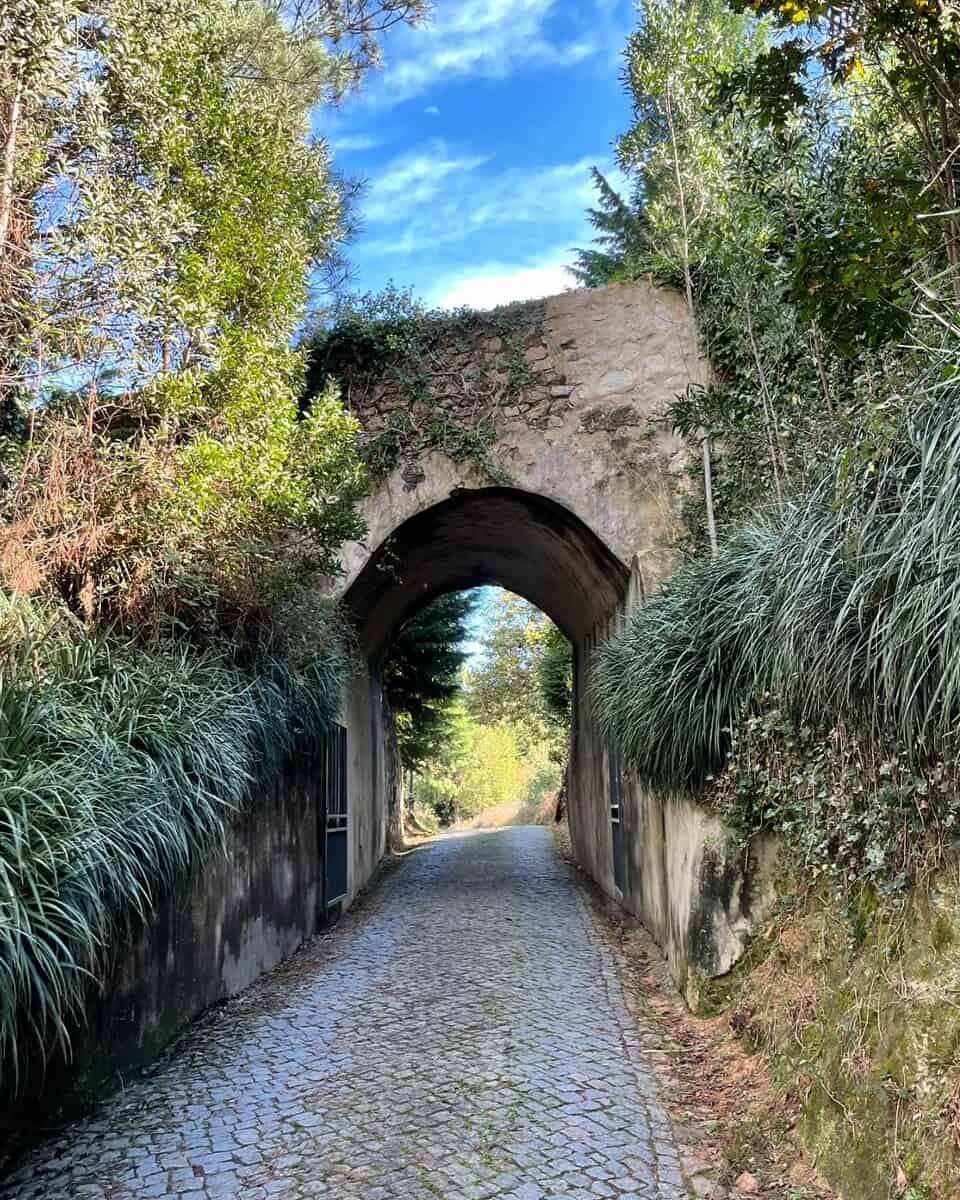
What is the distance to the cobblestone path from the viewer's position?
270 cm

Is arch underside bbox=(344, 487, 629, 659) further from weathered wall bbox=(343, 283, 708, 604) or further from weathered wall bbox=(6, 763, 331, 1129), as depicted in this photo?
weathered wall bbox=(6, 763, 331, 1129)

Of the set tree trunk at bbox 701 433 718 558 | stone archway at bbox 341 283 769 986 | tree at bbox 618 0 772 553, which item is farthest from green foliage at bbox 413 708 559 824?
tree at bbox 618 0 772 553

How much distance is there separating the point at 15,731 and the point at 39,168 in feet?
10.3

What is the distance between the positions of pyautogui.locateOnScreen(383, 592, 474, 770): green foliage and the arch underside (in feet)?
6.82

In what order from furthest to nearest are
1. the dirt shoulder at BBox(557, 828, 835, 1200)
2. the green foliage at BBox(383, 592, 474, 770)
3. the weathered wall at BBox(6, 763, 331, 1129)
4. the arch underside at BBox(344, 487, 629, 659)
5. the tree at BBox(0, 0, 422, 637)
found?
the green foliage at BBox(383, 592, 474, 770)
the arch underside at BBox(344, 487, 629, 659)
the tree at BBox(0, 0, 422, 637)
the weathered wall at BBox(6, 763, 331, 1129)
the dirt shoulder at BBox(557, 828, 835, 1200)

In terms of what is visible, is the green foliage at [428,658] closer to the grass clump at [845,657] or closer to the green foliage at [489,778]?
the grass clump at [845,657]

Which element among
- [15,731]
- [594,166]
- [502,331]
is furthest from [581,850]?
[594,166]

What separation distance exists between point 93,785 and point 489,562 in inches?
273

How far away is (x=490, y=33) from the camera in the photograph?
752 centimetres

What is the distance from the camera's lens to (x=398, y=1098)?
3.34m

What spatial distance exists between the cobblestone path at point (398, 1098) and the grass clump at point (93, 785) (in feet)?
1.81

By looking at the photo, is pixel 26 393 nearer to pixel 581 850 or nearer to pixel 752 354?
pixel 752 354

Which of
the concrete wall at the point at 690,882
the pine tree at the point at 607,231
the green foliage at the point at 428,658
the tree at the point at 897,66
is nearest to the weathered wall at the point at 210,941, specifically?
the concrete wall at the point at 690,882

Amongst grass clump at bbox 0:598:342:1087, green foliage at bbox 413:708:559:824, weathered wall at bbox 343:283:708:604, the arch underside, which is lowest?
green foliage at bbox 413:708:559:824
